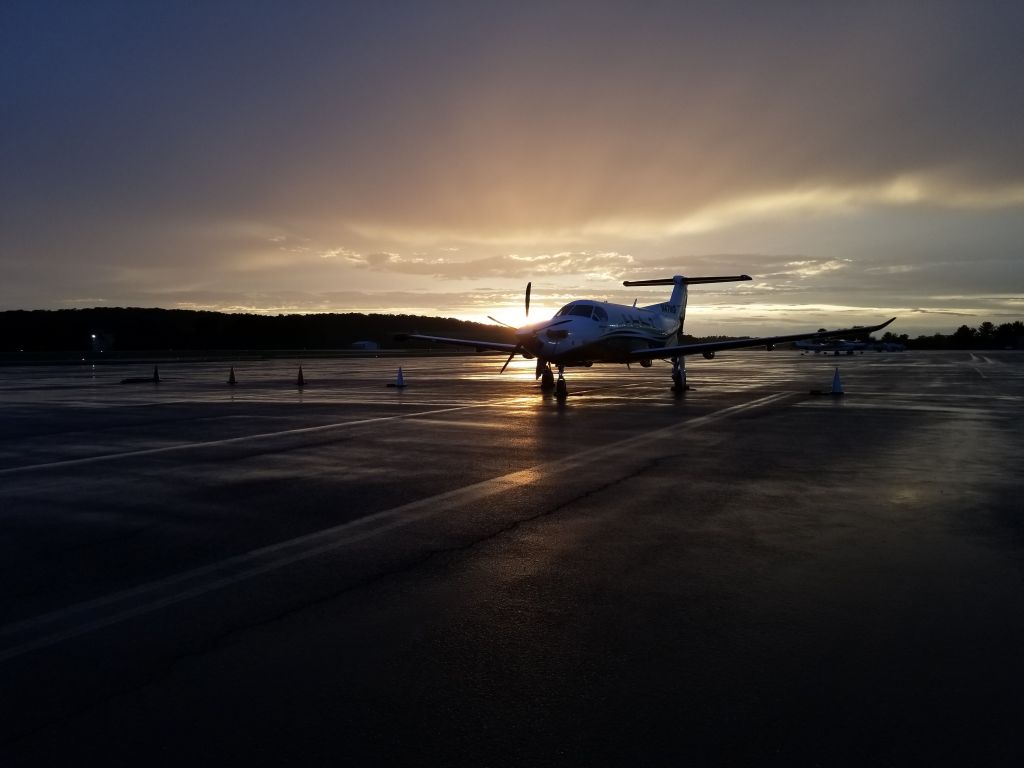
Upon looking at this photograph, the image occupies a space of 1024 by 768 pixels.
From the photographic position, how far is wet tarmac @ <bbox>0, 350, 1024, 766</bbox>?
336cm

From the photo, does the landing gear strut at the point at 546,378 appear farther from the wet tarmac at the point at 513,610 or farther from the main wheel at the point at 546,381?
the wet tarmac at the point at 513,610

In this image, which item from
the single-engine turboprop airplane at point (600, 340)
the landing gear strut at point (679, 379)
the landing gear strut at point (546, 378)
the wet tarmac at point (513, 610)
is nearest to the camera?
the wet tarmac at point (513, 610)

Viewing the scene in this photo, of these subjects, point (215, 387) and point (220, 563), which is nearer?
point (220, 563)

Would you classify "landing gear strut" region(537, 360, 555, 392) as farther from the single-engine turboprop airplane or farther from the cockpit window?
the cockpit window

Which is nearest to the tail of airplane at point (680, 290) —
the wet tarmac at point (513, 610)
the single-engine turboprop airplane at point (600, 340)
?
the single-engine turboprop airplane at point (600, 340)

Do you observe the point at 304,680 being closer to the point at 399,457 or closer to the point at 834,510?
the point at 834,510

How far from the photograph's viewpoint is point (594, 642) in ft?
14.3

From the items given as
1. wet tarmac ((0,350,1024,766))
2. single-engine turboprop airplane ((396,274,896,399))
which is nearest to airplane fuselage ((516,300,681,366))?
single-engine turboprop airplane ((396,274,896,399))

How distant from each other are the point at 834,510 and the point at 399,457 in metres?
6.36

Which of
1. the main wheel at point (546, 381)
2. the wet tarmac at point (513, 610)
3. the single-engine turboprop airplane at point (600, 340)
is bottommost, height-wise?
the wet tarmac at point (513, 610)

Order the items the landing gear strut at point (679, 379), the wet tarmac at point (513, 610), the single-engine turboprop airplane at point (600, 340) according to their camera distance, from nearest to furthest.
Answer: the wet tarmac at point (513, 610) < the single-engine turboprop airplane at point (600, 340) < the landing gear strut at point (679, 379)

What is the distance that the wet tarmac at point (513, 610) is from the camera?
336cm

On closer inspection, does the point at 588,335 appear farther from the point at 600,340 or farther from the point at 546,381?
the point at 546,381

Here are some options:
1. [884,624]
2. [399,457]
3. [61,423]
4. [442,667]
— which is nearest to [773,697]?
[884,624]
